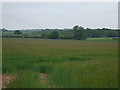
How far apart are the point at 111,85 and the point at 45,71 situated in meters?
2.79

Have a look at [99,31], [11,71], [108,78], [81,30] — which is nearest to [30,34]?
[81,30]

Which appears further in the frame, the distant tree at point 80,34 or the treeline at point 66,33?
the distant tree at point 80,34

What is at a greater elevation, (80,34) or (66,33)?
(66,33)

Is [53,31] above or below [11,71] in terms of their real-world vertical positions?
above

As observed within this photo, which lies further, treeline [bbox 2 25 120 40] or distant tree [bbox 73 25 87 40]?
distant tree [bbox 73 25 87 40]

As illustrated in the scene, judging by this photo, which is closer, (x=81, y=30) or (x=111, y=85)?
(x=111, y=85)

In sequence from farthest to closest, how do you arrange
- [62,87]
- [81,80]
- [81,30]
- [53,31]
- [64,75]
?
[81,30] → [53,31] → [64,75] → [81,80] → [62,87]

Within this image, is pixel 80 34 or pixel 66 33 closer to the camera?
pixel 66 33

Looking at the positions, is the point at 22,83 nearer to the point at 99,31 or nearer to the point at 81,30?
the point at 81,30

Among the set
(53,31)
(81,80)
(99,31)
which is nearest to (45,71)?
(81,80)

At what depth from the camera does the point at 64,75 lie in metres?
5.40

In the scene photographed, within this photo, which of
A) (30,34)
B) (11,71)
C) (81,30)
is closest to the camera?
(11,71)

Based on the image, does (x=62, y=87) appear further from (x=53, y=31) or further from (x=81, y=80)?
(x=53, y=31)

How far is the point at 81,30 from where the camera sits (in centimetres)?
3825
